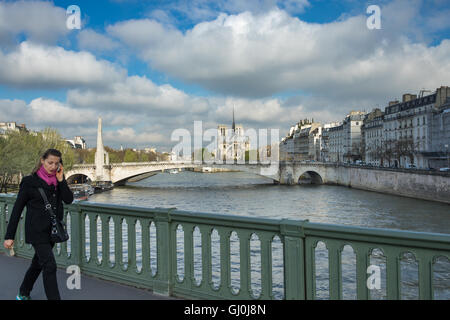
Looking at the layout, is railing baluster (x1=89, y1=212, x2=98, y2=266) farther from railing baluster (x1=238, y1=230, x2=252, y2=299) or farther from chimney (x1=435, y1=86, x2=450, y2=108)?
chimney (x1=435, y1=86, x2=450, y2=108)

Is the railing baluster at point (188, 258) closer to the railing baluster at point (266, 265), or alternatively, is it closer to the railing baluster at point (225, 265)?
the railing baluster at point (225, 265)

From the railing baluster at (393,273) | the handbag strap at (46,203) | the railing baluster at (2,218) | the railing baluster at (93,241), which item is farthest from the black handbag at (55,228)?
the railing baluster at (2,218)

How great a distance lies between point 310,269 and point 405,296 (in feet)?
27.1

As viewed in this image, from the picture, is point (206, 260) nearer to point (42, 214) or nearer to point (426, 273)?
point (42, 214)

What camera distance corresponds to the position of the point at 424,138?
177 ft

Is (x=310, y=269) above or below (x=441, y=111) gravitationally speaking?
below

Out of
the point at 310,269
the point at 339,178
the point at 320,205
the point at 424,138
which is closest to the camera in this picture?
the point at 310,269

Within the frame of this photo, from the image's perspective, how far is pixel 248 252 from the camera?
12.3 feet

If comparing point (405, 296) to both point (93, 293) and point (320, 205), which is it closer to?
point (93, 293)

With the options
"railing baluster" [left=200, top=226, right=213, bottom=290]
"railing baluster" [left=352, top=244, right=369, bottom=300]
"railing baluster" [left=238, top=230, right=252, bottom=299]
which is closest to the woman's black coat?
"railing baluster" [left=200, top=226, right=213, bottom=290]

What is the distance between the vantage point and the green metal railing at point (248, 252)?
2990 mm

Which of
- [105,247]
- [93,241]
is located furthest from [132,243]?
[93,241]

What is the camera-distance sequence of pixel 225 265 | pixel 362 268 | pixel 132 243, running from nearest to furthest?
1. pixel 362 268
2. pixel 225 265
3. pixel 132 243
